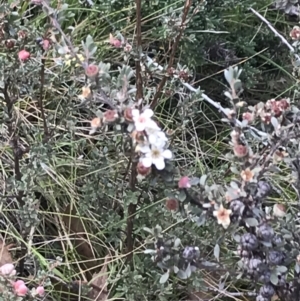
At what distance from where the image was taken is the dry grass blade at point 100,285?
1.20 metres

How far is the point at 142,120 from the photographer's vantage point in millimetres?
801

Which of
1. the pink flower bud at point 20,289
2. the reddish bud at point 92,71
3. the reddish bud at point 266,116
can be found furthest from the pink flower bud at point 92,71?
the pink flower bud at point 20,289

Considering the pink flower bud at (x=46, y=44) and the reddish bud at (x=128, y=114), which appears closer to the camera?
the reddish bud at (x=128, y=114)

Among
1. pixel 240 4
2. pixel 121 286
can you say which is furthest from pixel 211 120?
pixel 121 286

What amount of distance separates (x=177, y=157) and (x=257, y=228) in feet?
1.88

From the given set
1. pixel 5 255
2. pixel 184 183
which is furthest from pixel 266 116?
pixel 5 255

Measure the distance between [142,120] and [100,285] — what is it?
0.51 meters

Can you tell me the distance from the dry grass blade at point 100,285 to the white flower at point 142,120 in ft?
1.54

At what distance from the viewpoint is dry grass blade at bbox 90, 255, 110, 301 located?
1.20 meters

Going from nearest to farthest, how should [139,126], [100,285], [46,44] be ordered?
[139,126] → [46,44] → [100,285]

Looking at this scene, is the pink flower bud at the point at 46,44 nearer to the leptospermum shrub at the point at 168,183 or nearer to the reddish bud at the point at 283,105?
the leptospermum shrub at the point at 168,183

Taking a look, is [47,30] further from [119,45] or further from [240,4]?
[240,4]

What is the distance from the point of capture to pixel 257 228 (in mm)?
860

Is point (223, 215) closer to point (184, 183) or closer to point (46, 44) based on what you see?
point (184, 183)
